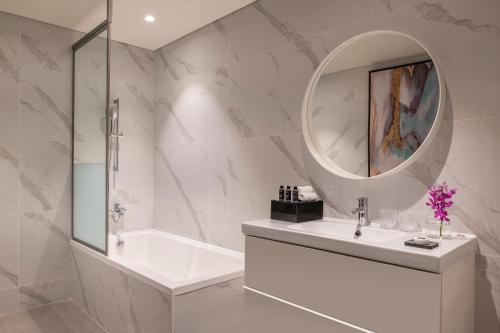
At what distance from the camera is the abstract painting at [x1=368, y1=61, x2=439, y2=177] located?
1.83m

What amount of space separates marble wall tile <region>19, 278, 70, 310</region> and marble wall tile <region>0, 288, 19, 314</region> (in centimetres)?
4

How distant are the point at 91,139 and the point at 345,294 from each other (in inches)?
92.7

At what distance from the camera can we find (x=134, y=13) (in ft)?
9.64

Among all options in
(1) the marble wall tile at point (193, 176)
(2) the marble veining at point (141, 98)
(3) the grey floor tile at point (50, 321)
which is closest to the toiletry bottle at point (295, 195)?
(1) the marble wall tile at point (193, 176)

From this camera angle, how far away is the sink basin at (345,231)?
1814 millimetres

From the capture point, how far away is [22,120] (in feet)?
10.2

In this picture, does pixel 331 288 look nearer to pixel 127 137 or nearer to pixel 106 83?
pixel 106 83

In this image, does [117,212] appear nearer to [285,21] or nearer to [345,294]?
[285,21]

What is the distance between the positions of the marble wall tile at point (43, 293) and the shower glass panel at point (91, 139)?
47 centimetres

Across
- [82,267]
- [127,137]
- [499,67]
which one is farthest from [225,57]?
[82,267]

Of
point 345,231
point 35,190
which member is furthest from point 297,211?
point 35,190

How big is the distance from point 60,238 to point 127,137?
3.58 ft

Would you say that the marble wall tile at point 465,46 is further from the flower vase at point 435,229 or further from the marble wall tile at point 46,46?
the marble wall tile at point 46,46

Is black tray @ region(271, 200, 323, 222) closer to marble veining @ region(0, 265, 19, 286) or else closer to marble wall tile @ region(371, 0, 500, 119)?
marble wall tile @ region(371, 0, 500, 119)
